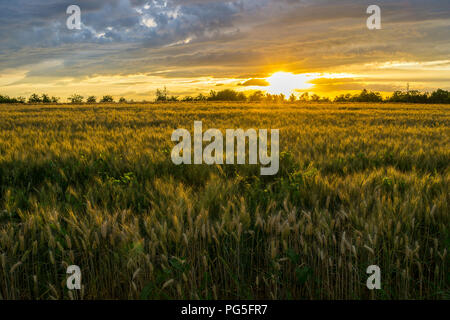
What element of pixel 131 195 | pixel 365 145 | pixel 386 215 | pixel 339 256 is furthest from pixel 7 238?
pixel 365 145

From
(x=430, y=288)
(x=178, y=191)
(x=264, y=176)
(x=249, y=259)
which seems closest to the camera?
(x=430, y=288)

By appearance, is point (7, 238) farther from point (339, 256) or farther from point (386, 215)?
point (386, 215)

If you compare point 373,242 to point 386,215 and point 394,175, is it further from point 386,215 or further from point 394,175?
point 394,175

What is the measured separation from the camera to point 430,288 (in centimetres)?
215

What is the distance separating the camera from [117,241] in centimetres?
228

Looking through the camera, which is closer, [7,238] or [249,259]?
[7,238]

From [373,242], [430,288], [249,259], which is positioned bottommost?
[430,288]
